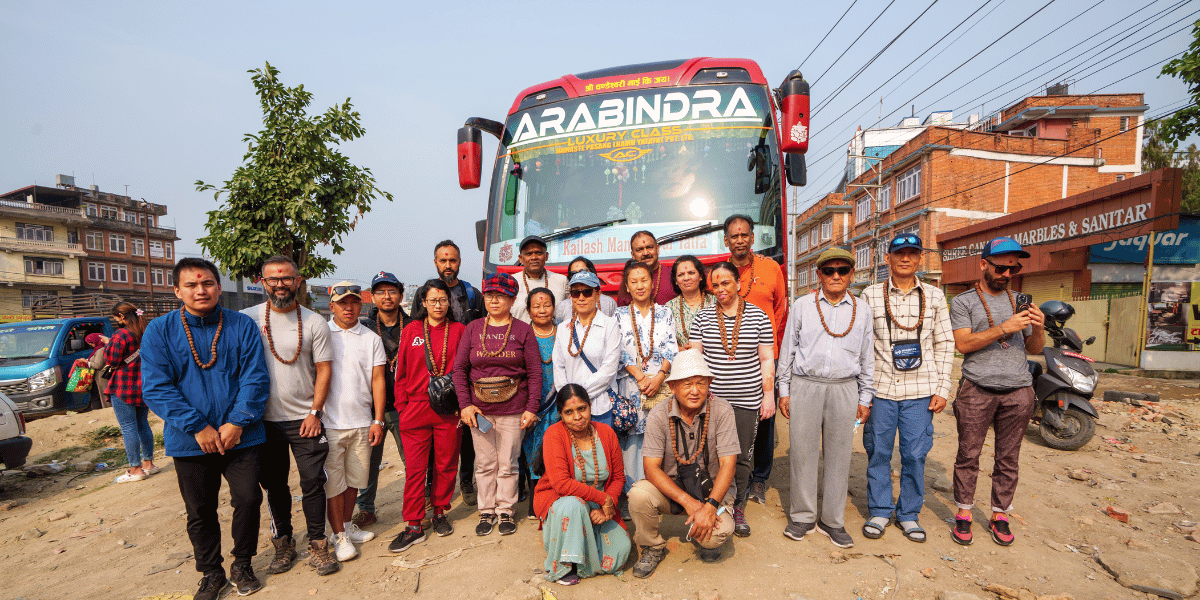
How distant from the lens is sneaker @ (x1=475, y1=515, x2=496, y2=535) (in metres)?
3.63

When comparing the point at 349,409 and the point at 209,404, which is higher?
the point at 209,404

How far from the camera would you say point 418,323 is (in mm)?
3812

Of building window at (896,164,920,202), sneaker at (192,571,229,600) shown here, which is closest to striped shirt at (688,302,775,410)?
sneaker at (192,571,229,600)

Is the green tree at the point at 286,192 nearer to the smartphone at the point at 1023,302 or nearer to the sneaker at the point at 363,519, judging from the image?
the sneaker at the point at 363,519

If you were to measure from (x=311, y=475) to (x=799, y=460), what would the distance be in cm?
313

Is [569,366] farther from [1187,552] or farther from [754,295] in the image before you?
[1187,552]

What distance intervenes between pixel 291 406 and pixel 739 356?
283cm

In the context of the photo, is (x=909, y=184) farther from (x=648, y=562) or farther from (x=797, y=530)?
(x=648, y=562)

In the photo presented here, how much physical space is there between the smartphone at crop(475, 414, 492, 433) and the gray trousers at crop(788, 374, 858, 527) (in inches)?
79.6

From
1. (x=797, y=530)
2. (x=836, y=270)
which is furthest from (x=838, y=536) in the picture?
(x=836, y=270)

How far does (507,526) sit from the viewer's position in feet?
11.9

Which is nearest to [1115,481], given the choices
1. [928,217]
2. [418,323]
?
[418,323]

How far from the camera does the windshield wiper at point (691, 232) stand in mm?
4387

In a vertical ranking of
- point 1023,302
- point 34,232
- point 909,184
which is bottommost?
point 1023,302
